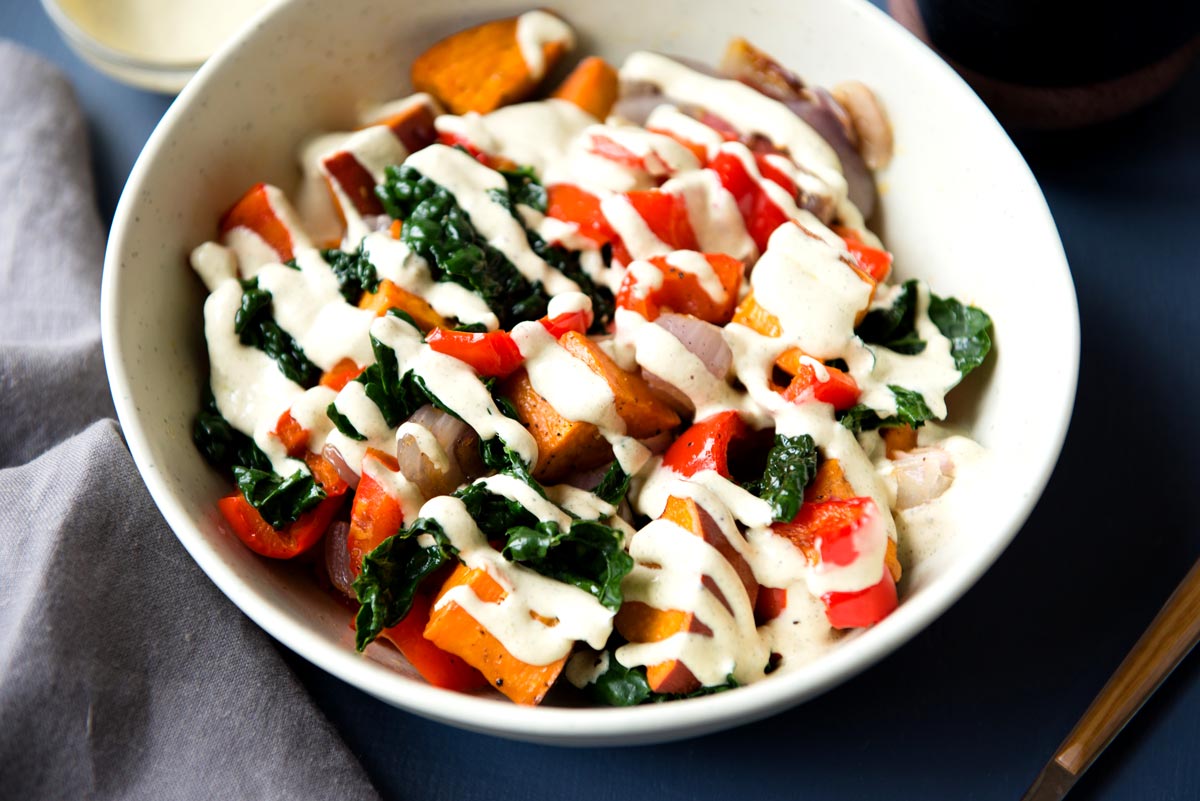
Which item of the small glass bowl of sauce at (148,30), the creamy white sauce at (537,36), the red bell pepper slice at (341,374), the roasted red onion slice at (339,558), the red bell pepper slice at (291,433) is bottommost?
the roasted red onion slice at (339,558)

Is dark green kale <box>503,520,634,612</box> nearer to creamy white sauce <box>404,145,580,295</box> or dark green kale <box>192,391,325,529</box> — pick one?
dark green kale <box>192,391,325,529</box>

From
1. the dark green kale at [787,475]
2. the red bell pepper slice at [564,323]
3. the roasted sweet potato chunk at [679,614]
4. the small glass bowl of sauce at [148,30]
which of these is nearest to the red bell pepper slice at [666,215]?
the red bell pepper slice at [564,323]

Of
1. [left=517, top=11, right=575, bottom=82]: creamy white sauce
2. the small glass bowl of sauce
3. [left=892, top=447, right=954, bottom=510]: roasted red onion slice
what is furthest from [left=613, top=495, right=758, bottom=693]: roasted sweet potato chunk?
the small glass bowl of sauce

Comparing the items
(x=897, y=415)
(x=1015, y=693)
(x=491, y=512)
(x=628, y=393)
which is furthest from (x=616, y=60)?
(x=1015, y=693)

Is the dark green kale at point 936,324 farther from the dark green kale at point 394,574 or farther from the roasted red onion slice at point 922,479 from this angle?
the dark green kale at point 394,574

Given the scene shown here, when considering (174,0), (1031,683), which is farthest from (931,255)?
(174,0)

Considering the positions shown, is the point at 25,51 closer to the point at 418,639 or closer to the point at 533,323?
the point at 533,323
